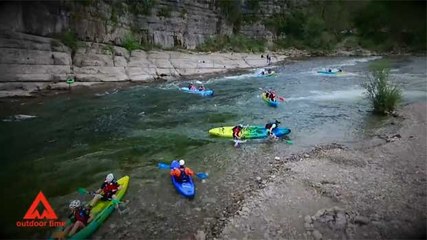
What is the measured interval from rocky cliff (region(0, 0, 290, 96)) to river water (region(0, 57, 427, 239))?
93.1 inches

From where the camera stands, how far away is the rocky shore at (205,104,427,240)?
7.70m

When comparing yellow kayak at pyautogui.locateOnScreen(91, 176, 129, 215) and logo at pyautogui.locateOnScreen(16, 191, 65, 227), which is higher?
yellow kayak at pyautogui.locateOnScreen(91, 176, 129, 215)

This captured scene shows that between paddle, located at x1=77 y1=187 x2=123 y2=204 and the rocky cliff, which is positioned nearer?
paddle, located at x1=77 y1=187 x2=123 y2=204

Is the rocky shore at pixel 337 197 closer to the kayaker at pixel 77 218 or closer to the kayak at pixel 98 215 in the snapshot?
the kayak at pixel 98 215

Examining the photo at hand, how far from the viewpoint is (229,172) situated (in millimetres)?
11438

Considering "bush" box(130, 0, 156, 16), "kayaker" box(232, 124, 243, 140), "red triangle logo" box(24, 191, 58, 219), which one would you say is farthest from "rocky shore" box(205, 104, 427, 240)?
"bush" box(130, 0, 156, 16)

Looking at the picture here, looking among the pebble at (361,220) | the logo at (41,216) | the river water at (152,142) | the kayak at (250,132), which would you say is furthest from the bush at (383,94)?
the logo at (41,216)

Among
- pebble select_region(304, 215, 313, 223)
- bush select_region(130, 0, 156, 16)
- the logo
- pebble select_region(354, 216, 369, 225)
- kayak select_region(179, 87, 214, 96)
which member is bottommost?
the logo

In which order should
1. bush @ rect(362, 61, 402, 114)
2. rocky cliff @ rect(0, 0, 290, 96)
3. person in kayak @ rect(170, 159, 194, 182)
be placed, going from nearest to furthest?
person in kayak @ rect(170, 159, 194, 182), bush @ rect(362, 61, 402, 114), rocky cliff @ rect(0, 0, 290, 96)

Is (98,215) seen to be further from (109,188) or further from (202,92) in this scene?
(202,92)

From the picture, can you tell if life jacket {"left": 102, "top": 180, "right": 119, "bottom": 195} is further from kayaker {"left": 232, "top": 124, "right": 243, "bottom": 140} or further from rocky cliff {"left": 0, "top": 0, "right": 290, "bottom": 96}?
rocky cliff {"left": 0, "top": 0, "right": 290, "bottom": 96}

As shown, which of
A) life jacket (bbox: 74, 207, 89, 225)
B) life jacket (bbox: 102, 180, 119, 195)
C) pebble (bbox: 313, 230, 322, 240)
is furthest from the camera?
life jacket (bbox: 102, 180, 119, 195)

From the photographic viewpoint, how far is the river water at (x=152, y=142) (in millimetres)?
9148

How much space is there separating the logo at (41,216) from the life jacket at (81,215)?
636mm
